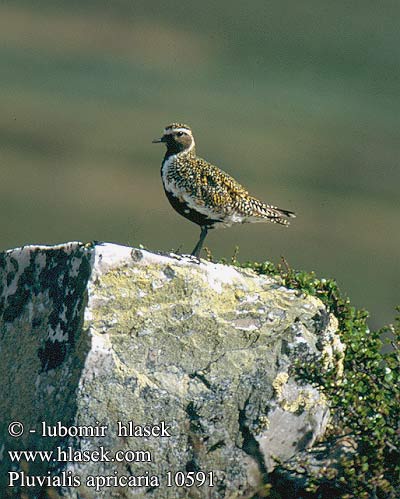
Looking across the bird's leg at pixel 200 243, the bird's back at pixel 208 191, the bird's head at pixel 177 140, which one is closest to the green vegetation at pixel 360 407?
the bird's leg at pixel 200 243

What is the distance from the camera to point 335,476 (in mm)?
7918

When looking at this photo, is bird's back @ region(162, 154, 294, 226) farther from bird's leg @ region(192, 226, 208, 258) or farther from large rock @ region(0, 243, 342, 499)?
large rock @ region(0, 243, 342, 499)

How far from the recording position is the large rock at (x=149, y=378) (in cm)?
768

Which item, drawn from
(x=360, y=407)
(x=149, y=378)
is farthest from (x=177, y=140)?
(x=360, y=407)

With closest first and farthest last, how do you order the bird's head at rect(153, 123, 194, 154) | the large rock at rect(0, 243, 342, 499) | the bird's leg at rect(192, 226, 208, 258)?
the large rock at rect(0, 243, 342, 499) < the bird's leg at rect(192, 226, 208, 258) < the bird's head at rect(153, 123, 194, 154)

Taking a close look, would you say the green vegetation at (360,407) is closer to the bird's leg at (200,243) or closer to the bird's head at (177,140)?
the bird's leg at (200,243)

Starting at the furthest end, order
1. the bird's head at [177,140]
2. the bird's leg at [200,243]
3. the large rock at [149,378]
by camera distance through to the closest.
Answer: the bird's head at [177,140] → the bird's leg at [200,243] → the large rock at [149,378]

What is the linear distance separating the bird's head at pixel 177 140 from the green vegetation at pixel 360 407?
9.13 ft

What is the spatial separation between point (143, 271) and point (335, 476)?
2.52m

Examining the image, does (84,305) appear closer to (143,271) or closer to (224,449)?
(143,271)

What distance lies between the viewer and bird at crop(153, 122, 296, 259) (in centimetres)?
1056

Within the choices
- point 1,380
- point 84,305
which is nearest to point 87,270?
point 84,305

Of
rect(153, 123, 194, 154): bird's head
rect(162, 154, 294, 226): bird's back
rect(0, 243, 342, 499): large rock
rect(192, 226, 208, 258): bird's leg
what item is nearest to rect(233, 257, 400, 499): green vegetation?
rect(0, 243, 342, 499): large rock

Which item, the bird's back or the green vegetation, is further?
the bird's back
